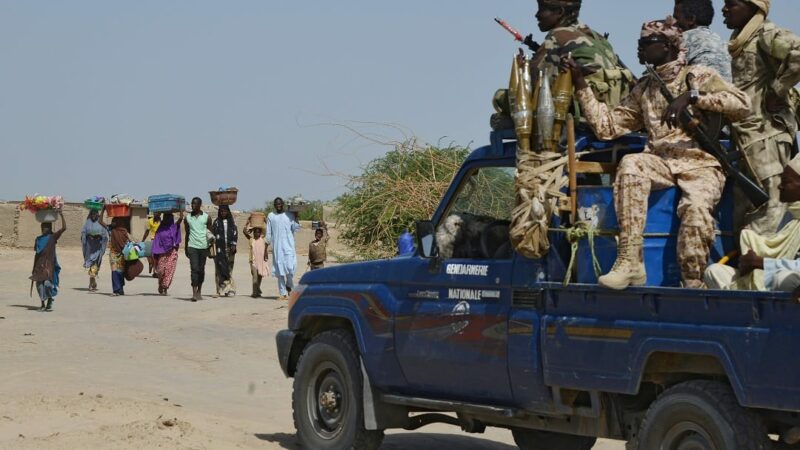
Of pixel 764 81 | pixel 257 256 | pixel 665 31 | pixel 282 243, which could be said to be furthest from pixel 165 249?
pixel 665 31

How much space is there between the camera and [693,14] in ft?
25.9

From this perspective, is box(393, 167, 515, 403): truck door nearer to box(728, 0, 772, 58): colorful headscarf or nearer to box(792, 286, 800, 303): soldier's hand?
box(728, 0, 772, 58): colorful headscarf

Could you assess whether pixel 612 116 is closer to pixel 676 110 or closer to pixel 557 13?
pixel 676 110

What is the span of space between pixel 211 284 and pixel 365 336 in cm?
1763

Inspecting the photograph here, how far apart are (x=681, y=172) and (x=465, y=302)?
154 cm

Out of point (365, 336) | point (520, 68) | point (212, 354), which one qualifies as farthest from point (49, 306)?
point (520, 68)

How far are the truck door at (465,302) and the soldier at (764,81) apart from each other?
139cm

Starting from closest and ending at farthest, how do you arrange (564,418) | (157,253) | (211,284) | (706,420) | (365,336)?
(706,420)
(564,418)
(365,336)
(157,253)
(211,284)

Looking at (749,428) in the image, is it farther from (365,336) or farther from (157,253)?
(157,253)

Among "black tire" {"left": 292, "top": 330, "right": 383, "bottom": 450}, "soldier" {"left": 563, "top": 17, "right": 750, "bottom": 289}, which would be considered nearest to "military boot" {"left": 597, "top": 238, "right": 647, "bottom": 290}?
"soldier" {"left": 563, "top": 17, "right": 750, "bottom": 289}

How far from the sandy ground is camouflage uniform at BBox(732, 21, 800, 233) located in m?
3.31

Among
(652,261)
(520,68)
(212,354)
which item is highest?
(520,68)

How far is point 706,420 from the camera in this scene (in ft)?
20.2

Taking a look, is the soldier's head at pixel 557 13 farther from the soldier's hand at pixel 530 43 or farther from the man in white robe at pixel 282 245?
the man in white robe at pixel 282 245
